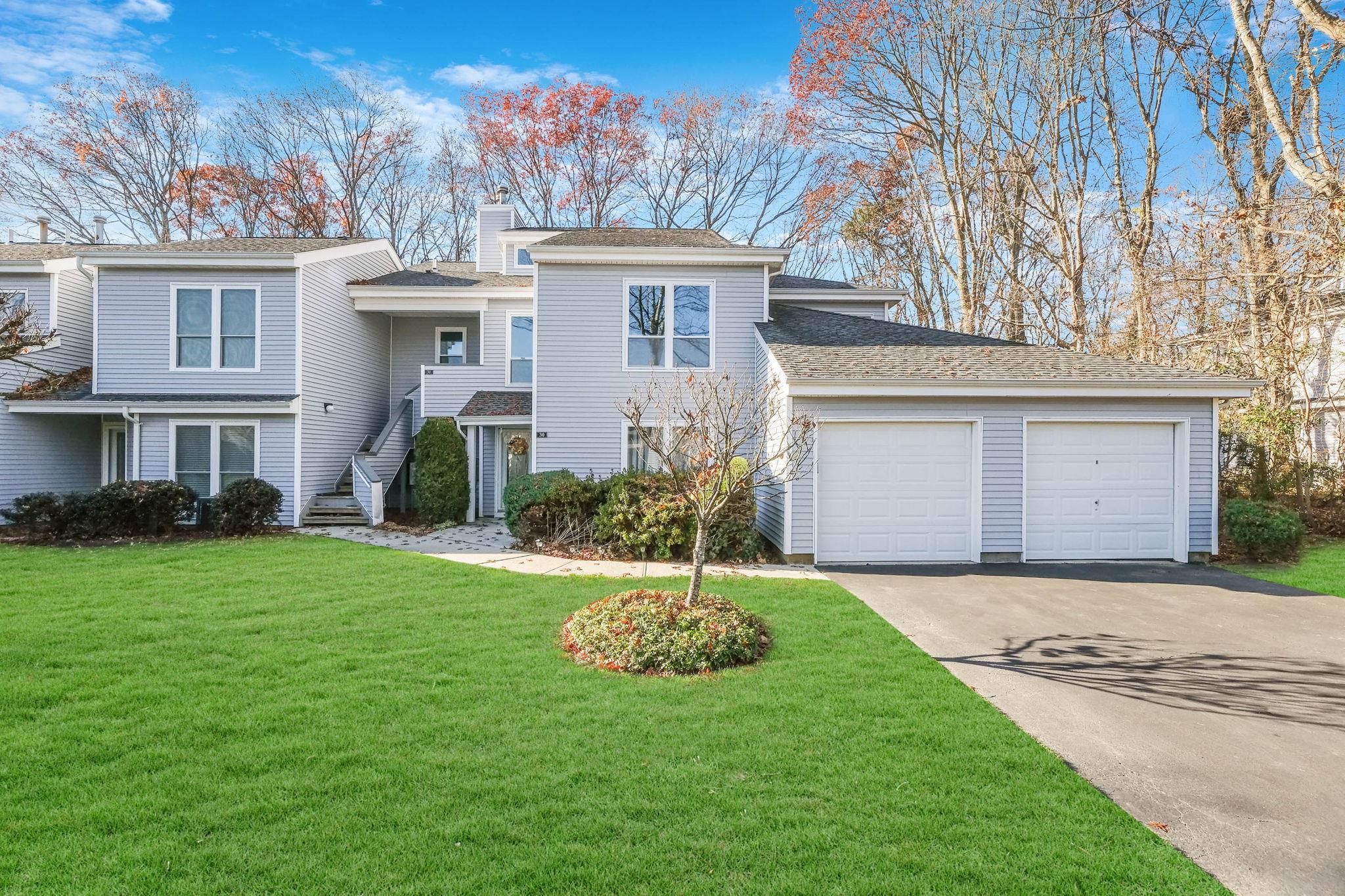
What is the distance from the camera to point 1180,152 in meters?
16.5

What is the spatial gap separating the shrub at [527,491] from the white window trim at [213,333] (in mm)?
6370

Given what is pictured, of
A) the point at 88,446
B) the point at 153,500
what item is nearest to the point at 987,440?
the point at 153,500

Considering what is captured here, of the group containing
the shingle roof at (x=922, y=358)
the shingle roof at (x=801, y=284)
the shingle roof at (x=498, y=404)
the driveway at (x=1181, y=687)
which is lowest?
the driveway at (x=1181, y=687)

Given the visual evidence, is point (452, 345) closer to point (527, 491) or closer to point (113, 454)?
point (527, 491)

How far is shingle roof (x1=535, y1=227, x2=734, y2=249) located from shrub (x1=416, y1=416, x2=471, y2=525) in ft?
14.3

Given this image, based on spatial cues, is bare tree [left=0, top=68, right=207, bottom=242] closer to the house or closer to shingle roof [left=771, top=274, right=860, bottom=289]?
the house

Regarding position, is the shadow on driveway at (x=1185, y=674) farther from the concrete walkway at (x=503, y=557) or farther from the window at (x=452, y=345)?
the window at (x=452, y=345)

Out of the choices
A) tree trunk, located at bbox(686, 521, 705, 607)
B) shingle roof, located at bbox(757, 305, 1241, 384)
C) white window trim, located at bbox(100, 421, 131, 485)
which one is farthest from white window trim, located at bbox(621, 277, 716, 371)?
white window trim, located at bbox(100, 421, 131, 485)

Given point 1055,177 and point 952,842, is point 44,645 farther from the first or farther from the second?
point 1055,177

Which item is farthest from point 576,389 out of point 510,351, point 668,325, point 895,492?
point 895,492

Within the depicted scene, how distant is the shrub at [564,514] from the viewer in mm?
11109

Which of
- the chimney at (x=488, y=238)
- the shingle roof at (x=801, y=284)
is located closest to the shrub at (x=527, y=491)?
the shingle roof at (x=801, y=284)

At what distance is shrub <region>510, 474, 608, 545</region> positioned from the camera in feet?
36.4

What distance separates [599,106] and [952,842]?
90.1 feet
